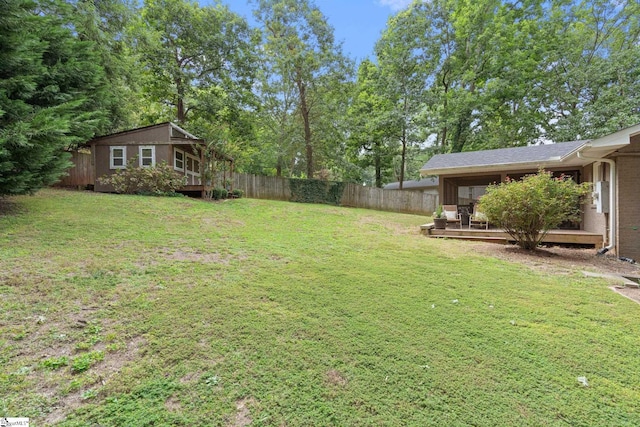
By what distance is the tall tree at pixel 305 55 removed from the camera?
1941cm

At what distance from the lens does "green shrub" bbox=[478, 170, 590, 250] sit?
665cm

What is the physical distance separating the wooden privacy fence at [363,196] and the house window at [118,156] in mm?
5936

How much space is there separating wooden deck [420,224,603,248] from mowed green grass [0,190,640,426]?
360 cm

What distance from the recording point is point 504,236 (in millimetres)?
8734

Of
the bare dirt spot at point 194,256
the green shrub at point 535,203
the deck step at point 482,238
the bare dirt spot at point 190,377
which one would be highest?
the green shrub at point 535,203

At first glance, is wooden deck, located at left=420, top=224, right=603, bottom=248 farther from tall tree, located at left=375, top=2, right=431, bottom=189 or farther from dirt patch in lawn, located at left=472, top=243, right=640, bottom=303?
tall tree, located at left=375, top=2, right=431, bottom=189

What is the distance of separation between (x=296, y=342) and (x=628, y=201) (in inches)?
339

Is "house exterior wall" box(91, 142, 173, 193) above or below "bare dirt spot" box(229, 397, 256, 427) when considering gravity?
above

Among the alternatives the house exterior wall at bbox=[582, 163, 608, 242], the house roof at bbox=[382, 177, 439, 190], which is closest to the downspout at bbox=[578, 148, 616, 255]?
the house exterior wall at bbox=[582, 163, 608, 242]

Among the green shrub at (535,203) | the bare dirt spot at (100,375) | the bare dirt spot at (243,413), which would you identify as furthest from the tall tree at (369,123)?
the bare dirt spot at (243,413)

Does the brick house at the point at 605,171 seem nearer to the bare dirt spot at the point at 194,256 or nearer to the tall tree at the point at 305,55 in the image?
the bare dirt spot at the point at 194,256

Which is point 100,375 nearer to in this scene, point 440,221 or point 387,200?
point 440,221

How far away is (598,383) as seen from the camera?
229 cm

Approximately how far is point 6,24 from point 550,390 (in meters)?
10.1
